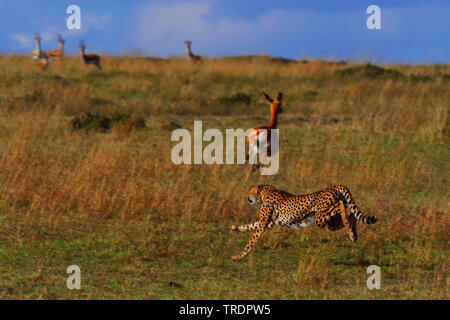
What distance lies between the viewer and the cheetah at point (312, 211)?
5.91m

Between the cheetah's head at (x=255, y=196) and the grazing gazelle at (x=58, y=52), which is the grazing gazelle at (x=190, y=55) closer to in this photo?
the grazing gazelle at (x=58, y=52)

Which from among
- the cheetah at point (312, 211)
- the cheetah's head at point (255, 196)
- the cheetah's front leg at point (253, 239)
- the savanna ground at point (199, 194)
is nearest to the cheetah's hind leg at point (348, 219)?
the cheetah at point (312, 211)

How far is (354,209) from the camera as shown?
5.89 m

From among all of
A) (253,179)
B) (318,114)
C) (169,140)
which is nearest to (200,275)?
(253,179)

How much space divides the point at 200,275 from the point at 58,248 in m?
1.61

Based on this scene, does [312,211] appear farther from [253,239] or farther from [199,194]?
[199,194]

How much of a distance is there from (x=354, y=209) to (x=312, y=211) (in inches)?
13.9

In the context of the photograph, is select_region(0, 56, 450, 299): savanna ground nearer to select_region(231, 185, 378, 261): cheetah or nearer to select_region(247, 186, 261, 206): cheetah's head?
select_region(231, 185, 378, 261): cheetah

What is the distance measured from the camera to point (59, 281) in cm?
570

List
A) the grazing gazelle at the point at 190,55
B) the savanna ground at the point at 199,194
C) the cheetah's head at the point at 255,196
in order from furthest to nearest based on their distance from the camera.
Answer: the grazing gazelle at the point at 190,55 → the cheetah's head at the point at 255,196 → the savanna ground at the point at 199,194

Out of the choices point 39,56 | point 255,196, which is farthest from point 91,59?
Answer: point 255,196

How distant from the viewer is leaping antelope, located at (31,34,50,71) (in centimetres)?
2260
